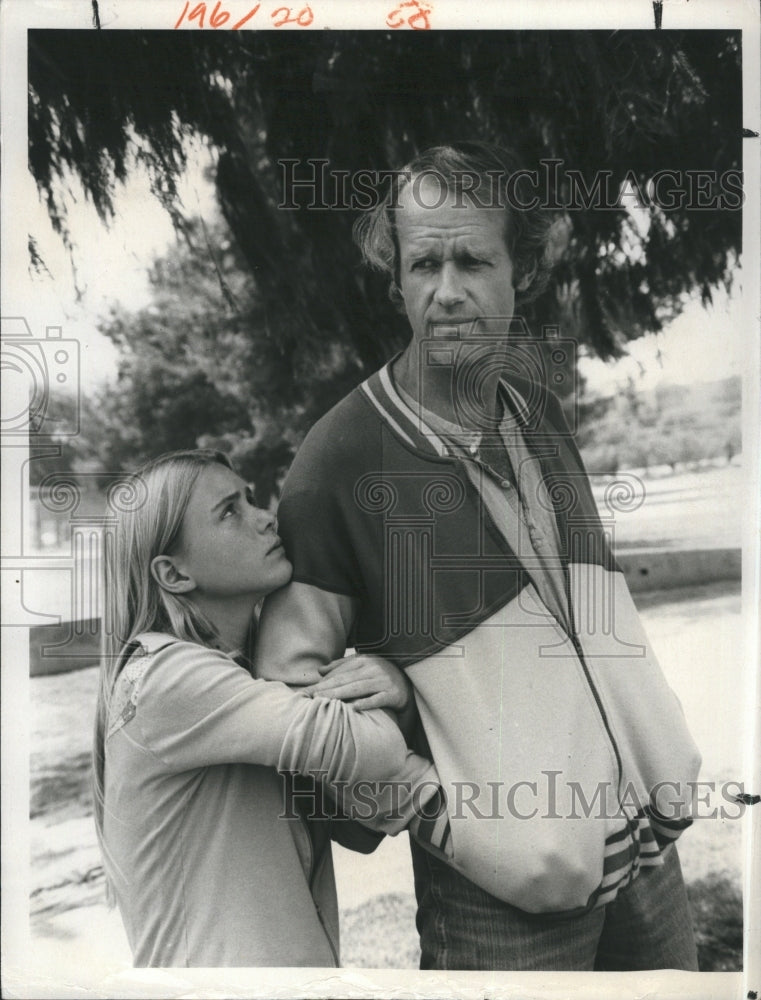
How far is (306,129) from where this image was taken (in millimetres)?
3100

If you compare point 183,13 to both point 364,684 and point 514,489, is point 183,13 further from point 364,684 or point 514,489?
point 364,684

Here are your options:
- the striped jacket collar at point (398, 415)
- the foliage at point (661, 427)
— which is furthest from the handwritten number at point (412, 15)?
the foliage at point (661, 427)

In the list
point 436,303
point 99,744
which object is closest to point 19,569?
point 99,744

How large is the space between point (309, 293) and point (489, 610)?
1.00 meters

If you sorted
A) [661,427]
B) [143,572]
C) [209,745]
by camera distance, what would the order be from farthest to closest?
[661,427] → [143,572] → [209,745]

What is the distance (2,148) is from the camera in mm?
3129

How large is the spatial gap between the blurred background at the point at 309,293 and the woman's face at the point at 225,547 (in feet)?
0.36

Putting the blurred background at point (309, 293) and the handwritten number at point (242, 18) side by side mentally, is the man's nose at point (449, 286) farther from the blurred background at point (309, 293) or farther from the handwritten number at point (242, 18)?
the handwritten number at point (242, 18)

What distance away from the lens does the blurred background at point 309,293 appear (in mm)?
3105

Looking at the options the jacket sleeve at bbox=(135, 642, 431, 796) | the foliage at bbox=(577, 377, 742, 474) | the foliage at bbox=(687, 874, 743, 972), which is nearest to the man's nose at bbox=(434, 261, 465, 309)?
the foliage at bbox=(577, 377, 742, 474)

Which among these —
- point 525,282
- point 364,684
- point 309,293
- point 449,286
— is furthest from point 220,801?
point 525,282

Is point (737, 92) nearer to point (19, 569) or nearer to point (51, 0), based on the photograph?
point (51, 0)

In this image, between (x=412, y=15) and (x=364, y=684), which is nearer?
(x=364, y=684)

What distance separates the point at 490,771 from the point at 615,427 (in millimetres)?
1012
